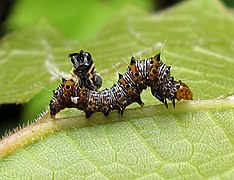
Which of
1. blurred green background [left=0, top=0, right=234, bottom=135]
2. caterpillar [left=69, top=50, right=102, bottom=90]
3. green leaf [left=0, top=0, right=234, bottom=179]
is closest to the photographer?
green leaf [left=0, top=0, right=234, bottom=179]

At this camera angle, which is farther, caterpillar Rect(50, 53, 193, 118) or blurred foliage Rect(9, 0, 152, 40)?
blurred foliage Rect(9, 0, 152, 40)

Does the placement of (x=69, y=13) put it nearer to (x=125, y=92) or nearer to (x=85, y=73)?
(x=85, y=73)

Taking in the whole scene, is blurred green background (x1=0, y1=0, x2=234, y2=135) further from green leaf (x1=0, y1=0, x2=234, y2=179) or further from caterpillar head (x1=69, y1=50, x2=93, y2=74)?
caterpillar head (x1=69, y1=50, x2=93, y2=74)

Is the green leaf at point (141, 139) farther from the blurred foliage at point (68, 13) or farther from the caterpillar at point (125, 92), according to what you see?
the blurred foliage at point (68, 13)

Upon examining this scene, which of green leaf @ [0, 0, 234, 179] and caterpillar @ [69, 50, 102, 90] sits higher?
caterpillar @ [69, 50, 102, 90]

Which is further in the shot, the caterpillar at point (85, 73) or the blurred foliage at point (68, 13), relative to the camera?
the blurred foliage at point (68, 13)

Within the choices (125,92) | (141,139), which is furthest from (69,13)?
(141,139)

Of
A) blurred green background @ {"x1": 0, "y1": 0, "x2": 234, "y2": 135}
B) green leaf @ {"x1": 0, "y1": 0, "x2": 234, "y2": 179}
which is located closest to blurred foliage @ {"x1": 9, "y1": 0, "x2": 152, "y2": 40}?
blurred green background @ {"x1": 0, "y1": 0, "x2": 234, "y2": 135}

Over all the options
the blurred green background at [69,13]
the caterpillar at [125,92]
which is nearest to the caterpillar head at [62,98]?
the caterpillar at [125,92]

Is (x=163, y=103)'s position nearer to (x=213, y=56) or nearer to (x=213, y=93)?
(x=213, y=93)
